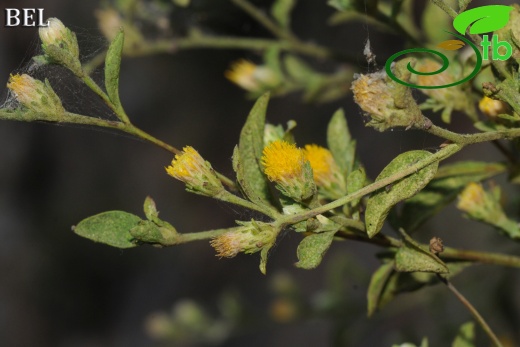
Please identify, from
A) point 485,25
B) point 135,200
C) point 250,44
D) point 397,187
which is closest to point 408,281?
point 397,187

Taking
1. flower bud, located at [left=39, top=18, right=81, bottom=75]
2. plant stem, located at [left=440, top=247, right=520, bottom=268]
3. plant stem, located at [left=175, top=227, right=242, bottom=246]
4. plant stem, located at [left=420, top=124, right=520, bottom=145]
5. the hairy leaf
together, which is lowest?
plant stem, located at [left=440, top=247, right=520, bottom=268]

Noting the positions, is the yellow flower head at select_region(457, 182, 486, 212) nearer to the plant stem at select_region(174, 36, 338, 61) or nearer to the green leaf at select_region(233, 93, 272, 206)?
the green leaf at select_region(233, 93, 272, 206)

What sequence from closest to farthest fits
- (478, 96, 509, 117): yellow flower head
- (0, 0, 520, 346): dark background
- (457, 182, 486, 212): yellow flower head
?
(478, 96, 509, 117): yellow flower head
(457, 182, 486, 212): yellow flower head
(0, 0, 520, 346): dark background

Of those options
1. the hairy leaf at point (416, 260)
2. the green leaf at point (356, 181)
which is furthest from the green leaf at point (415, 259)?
the green leaf at point (356, 181)

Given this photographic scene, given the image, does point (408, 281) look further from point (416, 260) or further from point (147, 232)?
point (147, 232)

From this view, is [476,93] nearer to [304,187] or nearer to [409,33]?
[409,33]

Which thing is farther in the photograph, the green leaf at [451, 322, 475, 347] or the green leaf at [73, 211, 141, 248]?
the green leaf at [451, 322, 475, 347]

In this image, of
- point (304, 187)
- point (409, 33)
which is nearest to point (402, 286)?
point (304, 187)

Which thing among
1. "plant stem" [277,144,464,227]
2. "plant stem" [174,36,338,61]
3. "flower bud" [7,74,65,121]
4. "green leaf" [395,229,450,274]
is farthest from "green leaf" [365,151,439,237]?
"plant stem" [174,36,338,61]
